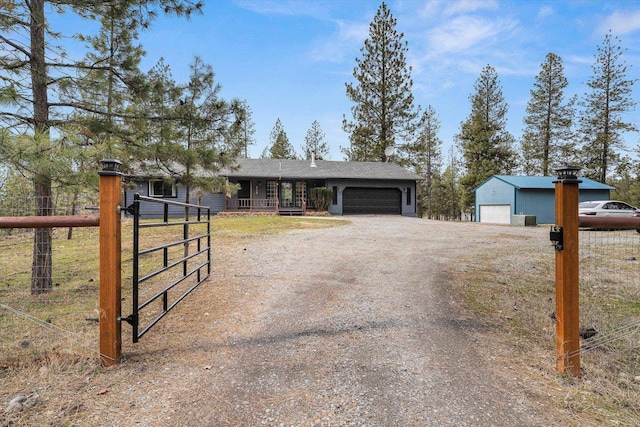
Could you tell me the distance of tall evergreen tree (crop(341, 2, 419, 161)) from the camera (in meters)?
28.5

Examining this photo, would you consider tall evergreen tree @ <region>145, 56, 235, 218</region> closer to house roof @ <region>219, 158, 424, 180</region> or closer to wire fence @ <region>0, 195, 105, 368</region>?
wire fence @ <region>0, 195, 105, 368</region>

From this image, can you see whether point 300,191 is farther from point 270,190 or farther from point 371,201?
point 371,201

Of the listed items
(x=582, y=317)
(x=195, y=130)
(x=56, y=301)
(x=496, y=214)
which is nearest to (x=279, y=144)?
(x=496, y=214)

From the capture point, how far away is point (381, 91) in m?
29.4

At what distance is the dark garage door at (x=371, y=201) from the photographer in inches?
876

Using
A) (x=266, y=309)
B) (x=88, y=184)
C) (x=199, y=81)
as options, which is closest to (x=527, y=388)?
(x=266, y=309)

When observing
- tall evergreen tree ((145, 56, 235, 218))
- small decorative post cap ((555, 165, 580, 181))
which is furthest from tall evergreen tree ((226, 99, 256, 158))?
small decorative post cap ((555, 165, 580, 181))

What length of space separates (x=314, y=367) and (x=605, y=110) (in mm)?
34992

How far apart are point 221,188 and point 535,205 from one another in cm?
2004

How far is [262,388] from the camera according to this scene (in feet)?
7.71

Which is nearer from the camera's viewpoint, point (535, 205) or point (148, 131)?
point (148, 131)

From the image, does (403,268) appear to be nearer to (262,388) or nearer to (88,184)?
(262,388)

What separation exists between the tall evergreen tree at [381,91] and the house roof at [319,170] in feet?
21.7

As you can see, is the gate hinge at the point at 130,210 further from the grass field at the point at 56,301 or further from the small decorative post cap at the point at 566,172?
the small decorative post cap at the point at 566,172
